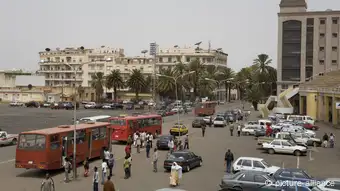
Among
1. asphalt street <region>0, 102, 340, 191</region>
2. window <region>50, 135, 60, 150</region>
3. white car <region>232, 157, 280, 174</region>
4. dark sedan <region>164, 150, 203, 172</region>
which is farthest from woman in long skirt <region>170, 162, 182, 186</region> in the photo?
window <region>50, 135, 60, 150</region>

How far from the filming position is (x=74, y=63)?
132625mm

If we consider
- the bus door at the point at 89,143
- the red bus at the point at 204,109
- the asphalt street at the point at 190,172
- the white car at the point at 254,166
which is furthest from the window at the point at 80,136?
the red bus at the point at 204,109

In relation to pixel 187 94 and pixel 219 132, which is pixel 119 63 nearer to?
pixel 187 94

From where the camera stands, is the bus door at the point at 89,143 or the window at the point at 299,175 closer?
the window at the point at 299,175

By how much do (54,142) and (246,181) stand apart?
1084cm

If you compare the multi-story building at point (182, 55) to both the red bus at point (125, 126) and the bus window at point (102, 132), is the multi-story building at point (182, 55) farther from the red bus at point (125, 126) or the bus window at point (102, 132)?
the bus window at point (102, 132)

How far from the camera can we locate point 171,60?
13450 cm

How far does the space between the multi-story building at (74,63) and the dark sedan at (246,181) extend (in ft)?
379

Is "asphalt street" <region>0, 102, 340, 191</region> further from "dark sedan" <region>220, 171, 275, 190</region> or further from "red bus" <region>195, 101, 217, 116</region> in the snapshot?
"red bus" <region>195, 101, 217, 116</region>

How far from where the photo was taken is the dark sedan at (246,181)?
18.5 m

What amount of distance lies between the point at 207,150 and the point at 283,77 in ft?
191

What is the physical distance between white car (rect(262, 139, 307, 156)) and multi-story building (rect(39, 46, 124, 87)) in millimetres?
102617

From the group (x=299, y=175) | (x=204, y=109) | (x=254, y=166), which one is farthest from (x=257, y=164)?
(x=204, y=109)

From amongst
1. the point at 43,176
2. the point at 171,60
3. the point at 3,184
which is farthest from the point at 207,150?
the point at 171,60
